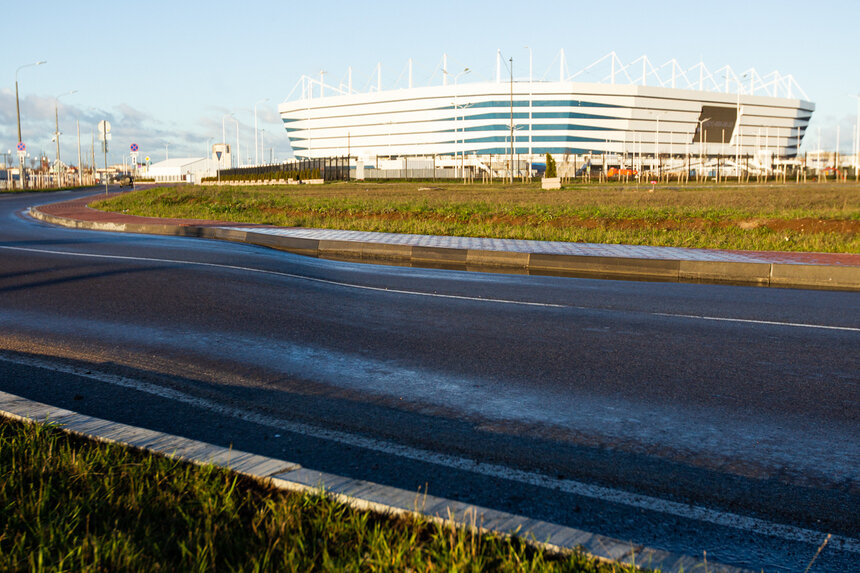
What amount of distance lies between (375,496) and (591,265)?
396 inches

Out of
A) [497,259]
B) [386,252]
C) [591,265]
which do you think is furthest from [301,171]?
[591,265]

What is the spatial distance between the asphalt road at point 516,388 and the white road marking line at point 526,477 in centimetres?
1

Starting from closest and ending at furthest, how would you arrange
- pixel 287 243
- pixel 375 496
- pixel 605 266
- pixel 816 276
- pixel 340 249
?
pixel 375 496 < pixel 816 276 < pixel 605 266 < pixel 340 249 < pixel 287 243

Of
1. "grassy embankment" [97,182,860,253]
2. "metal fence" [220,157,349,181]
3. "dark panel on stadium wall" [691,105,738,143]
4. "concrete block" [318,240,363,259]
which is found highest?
"dark panel on stadium wall" [691,105,738,143]

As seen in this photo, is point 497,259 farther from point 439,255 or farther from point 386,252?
point 386,252

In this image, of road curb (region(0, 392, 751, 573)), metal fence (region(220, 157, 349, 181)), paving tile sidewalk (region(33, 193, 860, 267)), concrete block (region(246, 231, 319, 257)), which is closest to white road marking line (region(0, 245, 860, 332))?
concrete block (region(246, 231, 319, 257))

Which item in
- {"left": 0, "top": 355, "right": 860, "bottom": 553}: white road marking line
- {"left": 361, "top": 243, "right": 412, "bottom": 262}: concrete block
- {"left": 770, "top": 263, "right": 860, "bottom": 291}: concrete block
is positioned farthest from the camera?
{"left": 361, "top": 243, "right": 412, "bottom": 262}: concrete block

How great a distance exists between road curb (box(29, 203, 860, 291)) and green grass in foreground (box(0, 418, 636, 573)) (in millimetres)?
9539

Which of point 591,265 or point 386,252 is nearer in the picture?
point 591,265

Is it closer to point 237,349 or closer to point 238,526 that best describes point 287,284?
point 237,349

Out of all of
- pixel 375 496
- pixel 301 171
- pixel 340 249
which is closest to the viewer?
pixel 375 496

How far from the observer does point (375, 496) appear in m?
3.05

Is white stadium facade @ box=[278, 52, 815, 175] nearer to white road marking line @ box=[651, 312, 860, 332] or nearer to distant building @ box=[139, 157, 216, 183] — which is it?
distant building @ box=[139, 157, 216, 183]

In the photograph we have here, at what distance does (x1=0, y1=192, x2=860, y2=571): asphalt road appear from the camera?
11.1 ft
